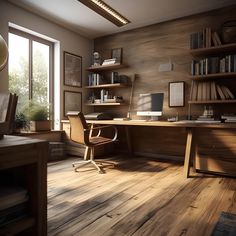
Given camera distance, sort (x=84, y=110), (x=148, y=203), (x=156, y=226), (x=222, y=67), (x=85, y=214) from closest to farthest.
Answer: (x=156, y=226) < (x=85, y=214) < (x=148, y=203) < (x=222, y=67) < (x=84, y=110)

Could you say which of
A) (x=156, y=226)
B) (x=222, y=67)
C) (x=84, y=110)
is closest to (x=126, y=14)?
(x=222, y=67)

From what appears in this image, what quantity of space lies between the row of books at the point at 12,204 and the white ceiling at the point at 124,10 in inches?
120

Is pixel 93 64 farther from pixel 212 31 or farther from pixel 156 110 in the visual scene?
pixel 212 31

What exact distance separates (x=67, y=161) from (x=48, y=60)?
196 cm

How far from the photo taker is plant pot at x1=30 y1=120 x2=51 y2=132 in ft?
11.7

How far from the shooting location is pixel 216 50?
3379 mm

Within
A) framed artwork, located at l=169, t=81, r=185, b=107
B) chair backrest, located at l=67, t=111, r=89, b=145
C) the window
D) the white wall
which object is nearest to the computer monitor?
framed artwork, located at l=169, t=81, r=185, b=107

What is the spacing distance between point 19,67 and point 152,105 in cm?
232

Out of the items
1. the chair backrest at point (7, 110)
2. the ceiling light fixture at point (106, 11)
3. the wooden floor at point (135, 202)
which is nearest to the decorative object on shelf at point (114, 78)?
the ceiling light fixture at point (106, 11)

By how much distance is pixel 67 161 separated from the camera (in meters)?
3.71

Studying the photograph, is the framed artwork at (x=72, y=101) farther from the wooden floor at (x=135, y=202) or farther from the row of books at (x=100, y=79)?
the wooden floor at (x=135, y=202)

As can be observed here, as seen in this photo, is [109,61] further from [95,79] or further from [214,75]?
[214,75]

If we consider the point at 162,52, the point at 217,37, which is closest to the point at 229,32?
the point at 217,37

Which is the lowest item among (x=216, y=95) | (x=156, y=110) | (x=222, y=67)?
(x=156, y=110)
